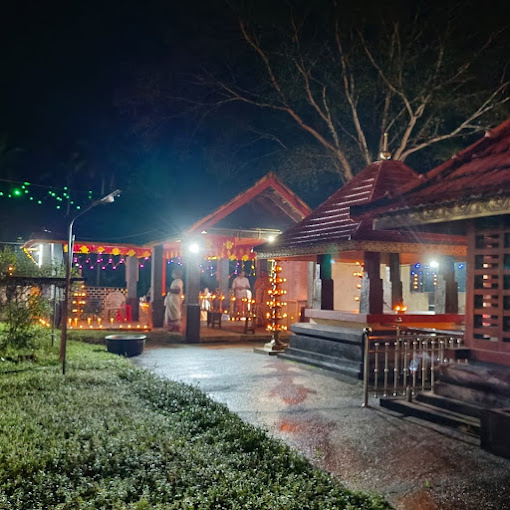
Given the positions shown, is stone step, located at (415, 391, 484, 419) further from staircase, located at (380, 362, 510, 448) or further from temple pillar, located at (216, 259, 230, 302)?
temple pillar, located at (216, 259, 230, 302)

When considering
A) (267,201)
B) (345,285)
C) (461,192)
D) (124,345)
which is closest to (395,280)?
(461,192)

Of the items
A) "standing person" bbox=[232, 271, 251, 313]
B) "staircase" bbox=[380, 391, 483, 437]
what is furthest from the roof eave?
"standing person" bbox=[232, 271, 251, 313]

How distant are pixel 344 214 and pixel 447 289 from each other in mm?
3120

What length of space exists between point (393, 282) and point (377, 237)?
216 cm

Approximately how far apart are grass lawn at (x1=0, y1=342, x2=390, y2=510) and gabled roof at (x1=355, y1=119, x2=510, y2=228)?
3.51 meters

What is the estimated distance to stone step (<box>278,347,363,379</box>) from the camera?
446 inches

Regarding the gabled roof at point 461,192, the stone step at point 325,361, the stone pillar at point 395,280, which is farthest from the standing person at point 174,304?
the gabled roof at point 461,192

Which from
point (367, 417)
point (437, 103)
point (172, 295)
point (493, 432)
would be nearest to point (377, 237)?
point (367, 417)

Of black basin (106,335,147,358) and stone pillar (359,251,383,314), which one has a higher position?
stone pillar (359,251,383,314)

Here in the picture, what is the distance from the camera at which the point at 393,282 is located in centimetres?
1268

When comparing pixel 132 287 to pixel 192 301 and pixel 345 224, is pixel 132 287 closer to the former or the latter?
pixel 192 301

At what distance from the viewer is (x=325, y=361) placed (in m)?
12.5

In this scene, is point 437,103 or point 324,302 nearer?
point 324,302

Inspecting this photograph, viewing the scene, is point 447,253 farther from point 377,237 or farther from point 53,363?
point 53,363
